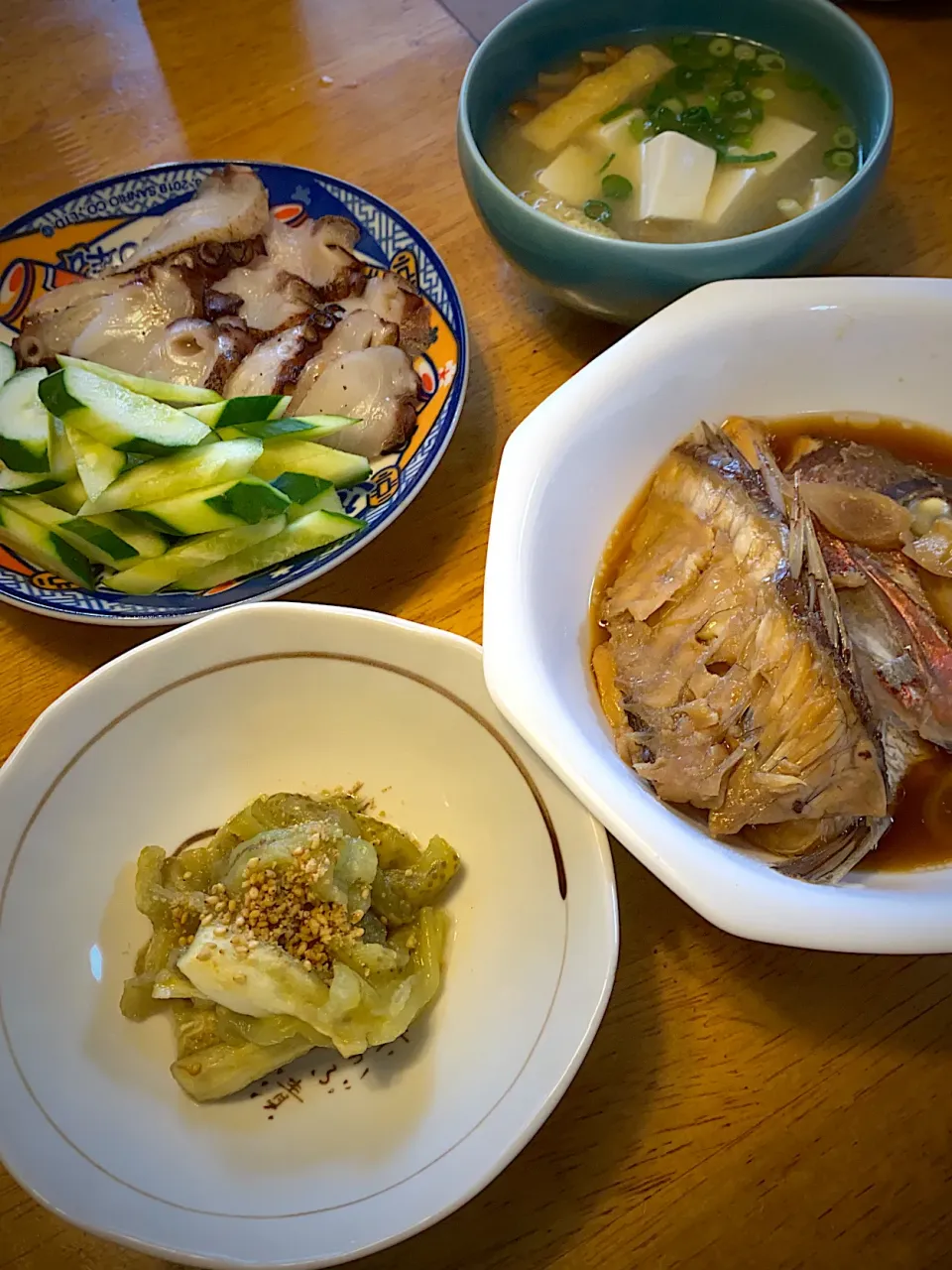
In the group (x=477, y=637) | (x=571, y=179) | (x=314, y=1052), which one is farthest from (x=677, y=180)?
(x=314, y=1052)

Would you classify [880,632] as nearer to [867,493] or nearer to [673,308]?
[867,493]

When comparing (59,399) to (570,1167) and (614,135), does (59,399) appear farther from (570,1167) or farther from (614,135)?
(570,1167)

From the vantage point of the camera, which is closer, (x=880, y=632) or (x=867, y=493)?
(x=880, y=632)

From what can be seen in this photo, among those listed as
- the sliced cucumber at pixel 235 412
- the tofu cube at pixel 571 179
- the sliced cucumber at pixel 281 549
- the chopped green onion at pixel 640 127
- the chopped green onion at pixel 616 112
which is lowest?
the sliced cucumber at pixel 281 549

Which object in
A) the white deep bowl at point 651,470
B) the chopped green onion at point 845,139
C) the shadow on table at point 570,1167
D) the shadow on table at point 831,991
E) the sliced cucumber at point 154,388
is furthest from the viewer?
the chopped green onion at point 845,139

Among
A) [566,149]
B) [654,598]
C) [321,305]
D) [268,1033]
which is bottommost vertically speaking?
[268,1033]

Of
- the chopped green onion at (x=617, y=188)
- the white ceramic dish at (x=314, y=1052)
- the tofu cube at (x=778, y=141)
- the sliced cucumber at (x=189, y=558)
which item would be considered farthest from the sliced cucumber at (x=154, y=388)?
the tofu cube at (x=778, y=141)

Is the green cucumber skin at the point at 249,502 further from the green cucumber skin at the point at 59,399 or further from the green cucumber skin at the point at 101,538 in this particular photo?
the green cucumber skin at the point at 59,399

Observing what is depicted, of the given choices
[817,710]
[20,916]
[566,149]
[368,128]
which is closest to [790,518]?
[817,710]
